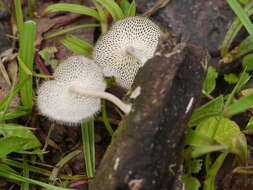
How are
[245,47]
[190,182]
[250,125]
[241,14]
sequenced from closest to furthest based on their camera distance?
[190,182] < [250,125] < [241,14] < [245,47]

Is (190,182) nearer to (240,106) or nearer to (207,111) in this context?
(207,111)

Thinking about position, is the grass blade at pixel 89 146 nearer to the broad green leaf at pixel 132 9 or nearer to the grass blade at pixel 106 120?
the grass blade at pixel 106 120

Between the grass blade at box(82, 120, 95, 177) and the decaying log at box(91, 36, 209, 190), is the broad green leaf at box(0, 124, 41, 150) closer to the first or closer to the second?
the grass blade at box(82, 120, 95, 177)

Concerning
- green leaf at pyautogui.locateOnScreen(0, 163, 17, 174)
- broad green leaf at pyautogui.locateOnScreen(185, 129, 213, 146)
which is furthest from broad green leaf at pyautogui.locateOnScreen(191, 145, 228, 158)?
green leaf at pyautogui.locateOnScreen(0, 163, 17, 174)

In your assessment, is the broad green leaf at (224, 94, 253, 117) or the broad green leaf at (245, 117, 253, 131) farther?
the broad green leaf at (245, 117, 253, 131)

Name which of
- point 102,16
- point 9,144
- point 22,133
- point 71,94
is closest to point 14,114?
point 22,133

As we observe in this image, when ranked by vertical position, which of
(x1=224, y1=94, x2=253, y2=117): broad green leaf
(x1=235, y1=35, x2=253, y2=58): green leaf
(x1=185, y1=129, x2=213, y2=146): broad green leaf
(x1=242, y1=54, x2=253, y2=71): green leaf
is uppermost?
(x1=235, y1=35, x2=253, y2=58): green leaf

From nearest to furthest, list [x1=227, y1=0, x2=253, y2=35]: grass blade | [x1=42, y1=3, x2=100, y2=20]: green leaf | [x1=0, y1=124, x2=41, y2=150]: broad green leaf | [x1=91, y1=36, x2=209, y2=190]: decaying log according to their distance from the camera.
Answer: [x1=91, y1=36, x2=209, y2=190]: decaying log → [x1=0, y1=124, x2=41, y2=150]: broad green leaf → [x1=227, y1=0, x2=253, y2=35]: grass blade → [x1=42, y1=3, x2=100, y2=20]: green leaf

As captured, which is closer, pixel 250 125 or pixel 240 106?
pixel 240 106
